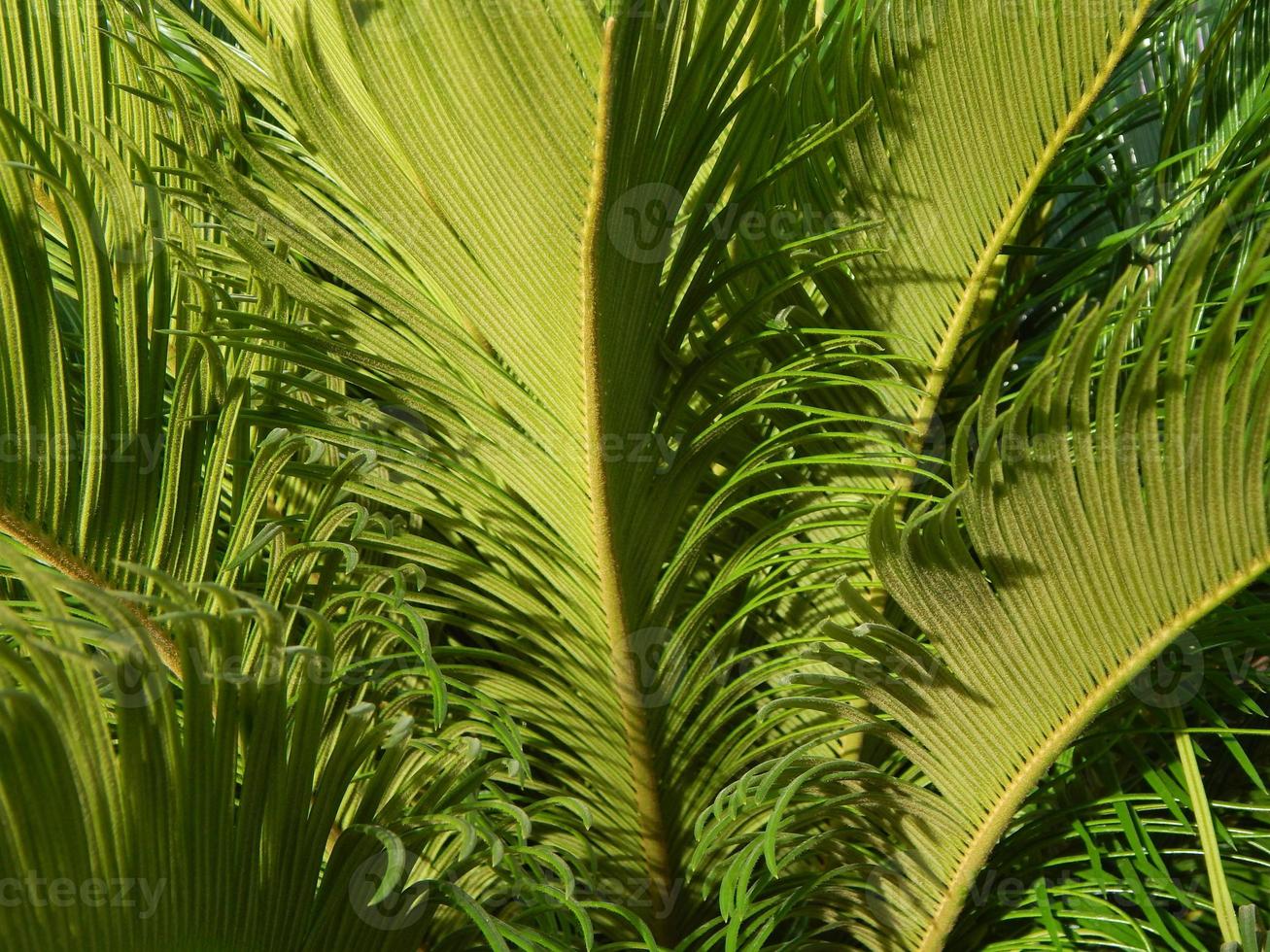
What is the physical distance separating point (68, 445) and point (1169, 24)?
1.18m

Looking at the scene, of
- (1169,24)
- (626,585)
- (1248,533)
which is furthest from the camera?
(1169,24)

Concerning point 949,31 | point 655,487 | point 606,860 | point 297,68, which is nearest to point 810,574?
point 655,487

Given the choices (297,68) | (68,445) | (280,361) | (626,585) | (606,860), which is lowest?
(606,860)

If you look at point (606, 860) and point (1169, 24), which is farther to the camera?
point (1169, 24)

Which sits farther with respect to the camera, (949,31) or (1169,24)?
(1169,24)

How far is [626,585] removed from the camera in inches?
35.9

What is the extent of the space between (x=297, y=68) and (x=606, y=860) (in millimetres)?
711

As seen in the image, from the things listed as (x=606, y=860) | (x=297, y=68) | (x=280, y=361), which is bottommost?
(x=606, y=860)

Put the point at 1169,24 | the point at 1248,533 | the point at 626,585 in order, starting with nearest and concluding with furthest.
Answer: the point at 1248,533 → the point at 626,585 → the point at 1169,24

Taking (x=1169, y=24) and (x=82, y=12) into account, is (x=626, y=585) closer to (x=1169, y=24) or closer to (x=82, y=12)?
(x=82, y=12)

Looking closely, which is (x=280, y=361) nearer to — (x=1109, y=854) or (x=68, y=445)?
(x=68, y=445)

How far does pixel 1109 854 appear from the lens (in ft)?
2.95

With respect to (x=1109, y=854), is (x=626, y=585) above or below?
above

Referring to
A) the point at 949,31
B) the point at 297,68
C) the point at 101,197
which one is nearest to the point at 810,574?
the point at 949,31
